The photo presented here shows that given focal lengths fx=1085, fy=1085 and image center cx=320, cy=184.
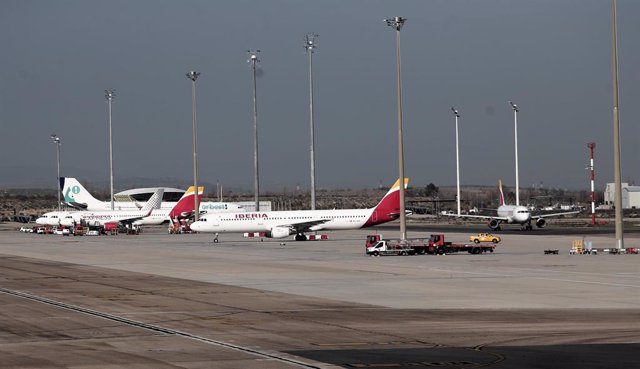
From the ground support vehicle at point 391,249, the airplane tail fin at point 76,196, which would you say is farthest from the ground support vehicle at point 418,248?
the airplane tail fin at point 76,196

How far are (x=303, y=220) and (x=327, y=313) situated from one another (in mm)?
67807

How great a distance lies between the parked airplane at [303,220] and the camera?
3981 inches

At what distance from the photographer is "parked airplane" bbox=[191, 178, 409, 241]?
101125mm

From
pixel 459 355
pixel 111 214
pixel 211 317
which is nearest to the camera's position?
pixel 459 355

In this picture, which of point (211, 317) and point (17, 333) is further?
point (211, 317)

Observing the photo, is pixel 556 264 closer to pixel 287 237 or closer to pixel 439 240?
pixel 439 240

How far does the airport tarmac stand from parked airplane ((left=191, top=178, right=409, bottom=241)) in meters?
35.9

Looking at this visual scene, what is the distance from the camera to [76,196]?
17625 cm

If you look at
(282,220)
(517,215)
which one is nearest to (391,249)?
(282,220)

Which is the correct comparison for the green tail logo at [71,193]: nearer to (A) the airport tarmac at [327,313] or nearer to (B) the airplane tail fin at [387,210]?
(B) the airplane tail fin at [387,210]

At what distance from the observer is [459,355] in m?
23.3

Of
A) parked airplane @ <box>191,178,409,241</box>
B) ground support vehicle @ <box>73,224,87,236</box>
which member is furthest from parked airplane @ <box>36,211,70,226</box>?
parked airplane @ <box>191,178,409,241</box>

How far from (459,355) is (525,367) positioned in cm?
217

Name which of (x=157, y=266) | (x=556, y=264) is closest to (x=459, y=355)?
(x=556, y=264)
